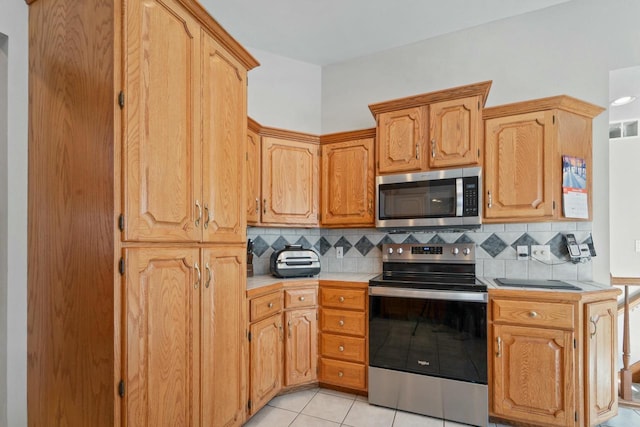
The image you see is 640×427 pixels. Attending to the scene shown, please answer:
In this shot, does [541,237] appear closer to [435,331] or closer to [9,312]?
[435,331]

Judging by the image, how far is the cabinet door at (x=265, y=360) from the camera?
2029mm

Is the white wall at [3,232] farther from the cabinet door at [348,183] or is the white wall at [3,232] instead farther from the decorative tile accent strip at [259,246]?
the cabinet door at [348,183]

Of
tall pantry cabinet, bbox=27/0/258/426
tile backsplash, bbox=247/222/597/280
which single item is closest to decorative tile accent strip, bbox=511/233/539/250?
tile backsplash, bbox=247/222/597/280

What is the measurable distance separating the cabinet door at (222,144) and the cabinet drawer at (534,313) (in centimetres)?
167

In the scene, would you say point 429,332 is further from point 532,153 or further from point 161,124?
point 161,124

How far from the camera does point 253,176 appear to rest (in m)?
2.56

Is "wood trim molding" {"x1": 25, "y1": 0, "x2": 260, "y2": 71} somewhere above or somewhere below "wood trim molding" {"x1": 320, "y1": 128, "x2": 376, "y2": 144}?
above

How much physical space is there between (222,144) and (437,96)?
1595 millimetres

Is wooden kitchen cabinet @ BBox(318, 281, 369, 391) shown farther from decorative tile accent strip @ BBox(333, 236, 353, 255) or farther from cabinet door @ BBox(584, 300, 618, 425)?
cabinet door @ BBox(584, 300, 618, 425)

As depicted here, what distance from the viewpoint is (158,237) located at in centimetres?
128

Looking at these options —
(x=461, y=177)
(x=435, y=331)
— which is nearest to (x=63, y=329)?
(x=435, y=331)

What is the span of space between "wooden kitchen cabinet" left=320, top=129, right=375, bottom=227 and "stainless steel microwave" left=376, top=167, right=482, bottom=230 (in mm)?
157

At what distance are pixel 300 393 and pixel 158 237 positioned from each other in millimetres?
1803

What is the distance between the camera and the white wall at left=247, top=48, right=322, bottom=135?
118 inches
